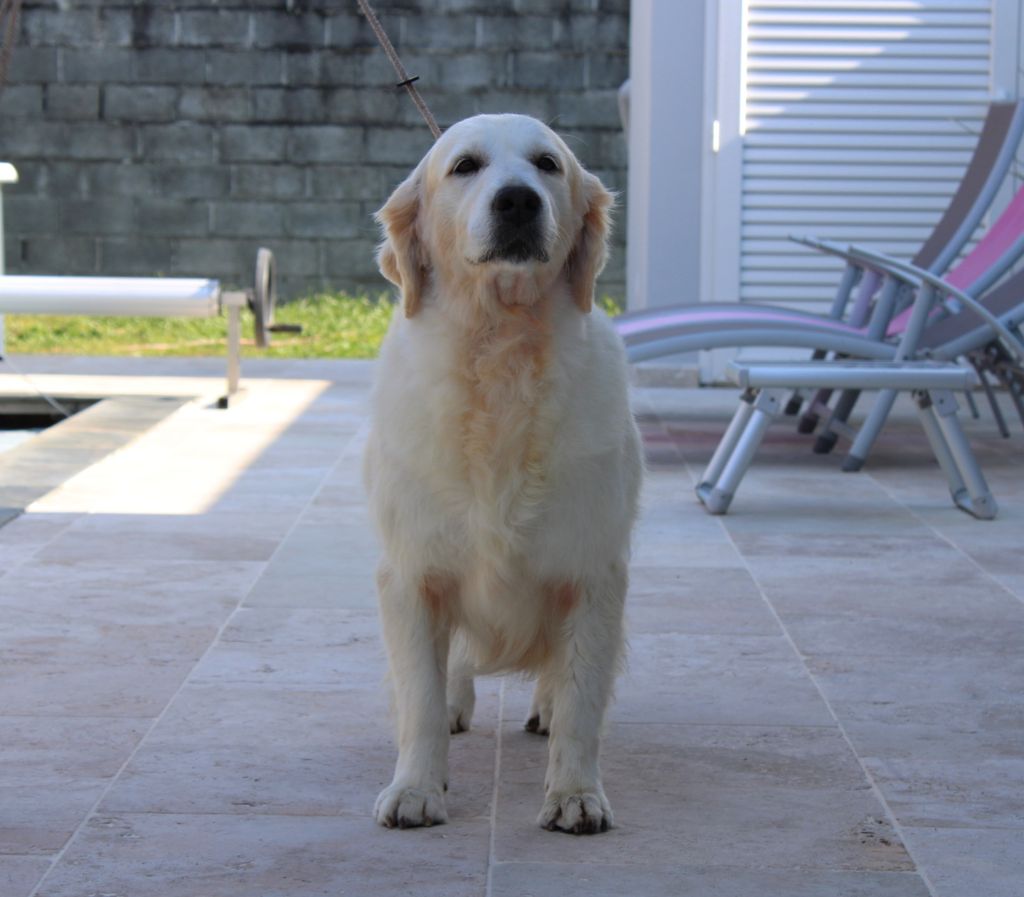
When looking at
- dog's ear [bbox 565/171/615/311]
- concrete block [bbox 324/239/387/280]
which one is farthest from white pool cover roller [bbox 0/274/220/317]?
dog's ear [bbox 565/171/615/311]

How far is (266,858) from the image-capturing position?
8.44 feet

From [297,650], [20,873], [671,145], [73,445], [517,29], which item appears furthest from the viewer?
[517,29]

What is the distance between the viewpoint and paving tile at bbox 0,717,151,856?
8.78 feet

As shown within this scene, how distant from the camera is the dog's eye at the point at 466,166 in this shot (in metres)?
2.90

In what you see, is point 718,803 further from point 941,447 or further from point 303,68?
point 303,68

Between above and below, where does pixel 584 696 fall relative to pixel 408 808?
above

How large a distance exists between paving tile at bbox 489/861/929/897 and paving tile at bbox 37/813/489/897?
0.23 ft

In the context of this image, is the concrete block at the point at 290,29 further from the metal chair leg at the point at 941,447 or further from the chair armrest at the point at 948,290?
the metal chair leg at the point at 941,447

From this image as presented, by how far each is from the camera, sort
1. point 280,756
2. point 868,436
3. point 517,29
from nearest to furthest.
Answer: point 280,756 → point 868,436 → point 517,29

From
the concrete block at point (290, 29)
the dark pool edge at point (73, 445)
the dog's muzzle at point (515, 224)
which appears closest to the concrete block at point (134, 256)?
the concrete block at point (290, 29)

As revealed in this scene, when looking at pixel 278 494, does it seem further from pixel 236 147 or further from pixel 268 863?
pixel 236 147

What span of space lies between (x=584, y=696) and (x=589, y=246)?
31.8 inches

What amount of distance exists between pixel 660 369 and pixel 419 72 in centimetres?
321

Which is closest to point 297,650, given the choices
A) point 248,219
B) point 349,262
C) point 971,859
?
point 971,859
